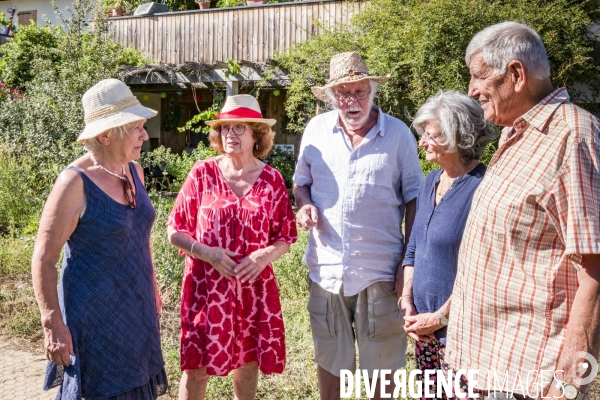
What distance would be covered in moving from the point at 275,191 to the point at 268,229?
21 centimetres

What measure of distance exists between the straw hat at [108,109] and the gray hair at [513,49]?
150 centimetres

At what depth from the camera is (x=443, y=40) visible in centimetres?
930

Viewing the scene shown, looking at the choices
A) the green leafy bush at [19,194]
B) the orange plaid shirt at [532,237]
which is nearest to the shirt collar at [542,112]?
the orange plaid shirt at [532,237]

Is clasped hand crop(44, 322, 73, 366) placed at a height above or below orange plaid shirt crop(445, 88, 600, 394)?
below

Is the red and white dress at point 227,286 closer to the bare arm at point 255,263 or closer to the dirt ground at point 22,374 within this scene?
the bare arm at point 255,263

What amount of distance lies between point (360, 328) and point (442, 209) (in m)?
0.85

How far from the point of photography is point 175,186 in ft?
39.6

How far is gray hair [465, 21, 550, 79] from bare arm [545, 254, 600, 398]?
67 cm

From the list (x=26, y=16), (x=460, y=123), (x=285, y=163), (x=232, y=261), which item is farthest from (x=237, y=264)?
(x=26, y=16)

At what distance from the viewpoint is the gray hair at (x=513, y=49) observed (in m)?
1.93

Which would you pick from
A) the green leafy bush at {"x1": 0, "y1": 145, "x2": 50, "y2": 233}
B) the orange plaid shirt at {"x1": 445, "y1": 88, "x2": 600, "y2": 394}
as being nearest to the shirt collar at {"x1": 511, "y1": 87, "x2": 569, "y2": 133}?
the orange plaid shirt at {"x1": 445, "y1": 88, "x2": 600, "y2": 394}

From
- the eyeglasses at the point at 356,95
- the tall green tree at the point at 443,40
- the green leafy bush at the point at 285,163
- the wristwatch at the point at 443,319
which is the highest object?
the tall green tree at the point at 443,40

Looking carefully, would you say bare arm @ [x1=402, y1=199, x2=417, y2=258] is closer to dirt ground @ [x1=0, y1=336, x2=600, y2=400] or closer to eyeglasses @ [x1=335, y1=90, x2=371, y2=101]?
eyeglasses @ [x1=335, y1=90, x2=371, y2=101]

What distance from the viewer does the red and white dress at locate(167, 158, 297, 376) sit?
2.97m
